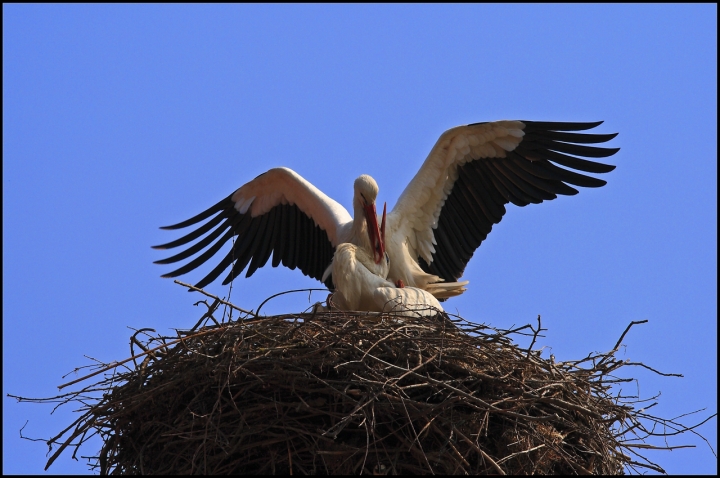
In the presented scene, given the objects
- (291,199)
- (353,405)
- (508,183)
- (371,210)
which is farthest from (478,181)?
(353,405)

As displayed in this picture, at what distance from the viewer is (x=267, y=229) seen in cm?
687

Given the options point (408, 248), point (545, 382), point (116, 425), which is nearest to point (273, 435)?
point (116, 425)

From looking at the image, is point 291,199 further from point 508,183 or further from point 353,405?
point 353,405

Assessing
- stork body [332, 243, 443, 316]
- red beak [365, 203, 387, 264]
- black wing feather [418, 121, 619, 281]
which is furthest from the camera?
black wing feather [418, 121, 619, 281]

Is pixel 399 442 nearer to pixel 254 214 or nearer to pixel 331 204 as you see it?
pixel 331 204

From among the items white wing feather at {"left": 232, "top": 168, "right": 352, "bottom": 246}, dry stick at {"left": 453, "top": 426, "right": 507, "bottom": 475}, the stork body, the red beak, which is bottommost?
dry stick at {"left": 453, "top": 426, "right": 507, "bottom": 475}

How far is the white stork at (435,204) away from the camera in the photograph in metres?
5.91

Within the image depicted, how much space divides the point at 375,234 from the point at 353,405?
→ 6.01 feet

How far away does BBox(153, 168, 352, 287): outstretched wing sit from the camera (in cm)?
662

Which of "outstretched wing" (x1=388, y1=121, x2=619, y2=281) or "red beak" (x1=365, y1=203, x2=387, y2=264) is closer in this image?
"red beak" (x1=365, y1=203, x2=387, y2=264)

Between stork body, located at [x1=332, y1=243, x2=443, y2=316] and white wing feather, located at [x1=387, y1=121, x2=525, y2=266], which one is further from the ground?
white wing feather, located at [x1=387, y1=121, x2=525, y2=266]

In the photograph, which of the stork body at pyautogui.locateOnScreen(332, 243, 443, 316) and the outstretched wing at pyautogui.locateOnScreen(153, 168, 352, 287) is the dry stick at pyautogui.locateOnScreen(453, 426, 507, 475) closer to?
the stork body at pyautogui.locateOnScreen(332, 243, 443, 316)

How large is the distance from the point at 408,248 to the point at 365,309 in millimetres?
964

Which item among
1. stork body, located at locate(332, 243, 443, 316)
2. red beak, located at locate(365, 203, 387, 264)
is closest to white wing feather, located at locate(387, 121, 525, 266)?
red beak, located at locate(365, 203, 387, 264)
